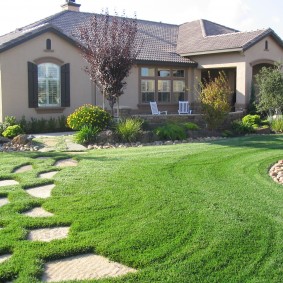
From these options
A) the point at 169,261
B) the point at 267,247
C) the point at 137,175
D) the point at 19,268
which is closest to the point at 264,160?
the point at 137,175

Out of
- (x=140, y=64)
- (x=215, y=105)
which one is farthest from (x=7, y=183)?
(x=140, y=64)

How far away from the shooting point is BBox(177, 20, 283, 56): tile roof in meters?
20.8

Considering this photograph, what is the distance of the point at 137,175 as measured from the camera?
8.25m

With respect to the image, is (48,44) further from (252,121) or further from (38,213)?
(38,213)

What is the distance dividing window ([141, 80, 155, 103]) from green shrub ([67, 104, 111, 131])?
751cm

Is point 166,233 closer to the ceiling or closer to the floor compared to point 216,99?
closer to the floor

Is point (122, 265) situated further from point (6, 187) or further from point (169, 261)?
point (6, 187)

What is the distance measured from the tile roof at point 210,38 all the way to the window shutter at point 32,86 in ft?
28.9

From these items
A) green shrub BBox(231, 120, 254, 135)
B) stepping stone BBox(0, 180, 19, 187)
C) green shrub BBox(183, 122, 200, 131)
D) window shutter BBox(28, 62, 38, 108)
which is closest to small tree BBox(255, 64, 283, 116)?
green shrub BBox(231, 120, 254, 135)

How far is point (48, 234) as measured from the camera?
5.22m

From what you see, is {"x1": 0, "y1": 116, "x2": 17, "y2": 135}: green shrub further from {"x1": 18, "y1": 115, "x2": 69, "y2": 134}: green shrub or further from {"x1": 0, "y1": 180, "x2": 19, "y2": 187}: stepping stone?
{"x1": 0, "y1": 180, "x2": 19, "y2": 187}: stepping stone

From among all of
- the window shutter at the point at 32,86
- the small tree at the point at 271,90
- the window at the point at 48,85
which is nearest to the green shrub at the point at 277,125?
the small tree at the point at 271,90

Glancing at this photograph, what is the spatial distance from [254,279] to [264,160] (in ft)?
20.4

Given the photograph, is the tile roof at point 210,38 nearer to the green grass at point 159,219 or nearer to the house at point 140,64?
the house at point 140,64
